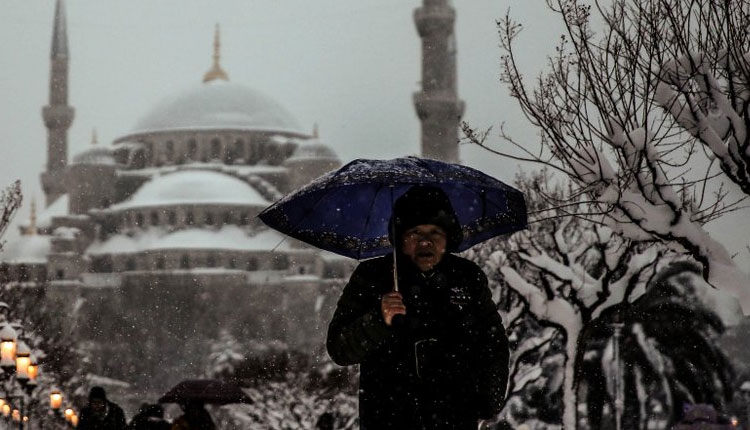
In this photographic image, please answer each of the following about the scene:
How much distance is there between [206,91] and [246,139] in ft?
22.6

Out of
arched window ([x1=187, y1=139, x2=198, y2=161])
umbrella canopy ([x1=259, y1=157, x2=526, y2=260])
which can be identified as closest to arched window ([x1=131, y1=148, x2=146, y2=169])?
arched window ([x1=187, y1=139, x2=198, y2=161])

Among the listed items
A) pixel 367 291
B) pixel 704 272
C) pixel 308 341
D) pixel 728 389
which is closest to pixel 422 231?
pixel 367 291

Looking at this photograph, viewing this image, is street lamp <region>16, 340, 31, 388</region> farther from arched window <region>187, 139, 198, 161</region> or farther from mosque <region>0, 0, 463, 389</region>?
arched window <region>187, 139, 198, 161</region>

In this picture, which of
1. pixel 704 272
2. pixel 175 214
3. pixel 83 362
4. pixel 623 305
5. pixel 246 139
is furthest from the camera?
pixel 246 139

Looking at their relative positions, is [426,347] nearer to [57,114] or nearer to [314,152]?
[314,152]

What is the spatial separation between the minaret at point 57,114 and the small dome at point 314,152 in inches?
558

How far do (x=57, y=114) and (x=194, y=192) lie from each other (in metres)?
10.3

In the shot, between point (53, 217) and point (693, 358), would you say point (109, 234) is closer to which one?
point (53, 217)

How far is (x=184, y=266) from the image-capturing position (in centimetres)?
7306

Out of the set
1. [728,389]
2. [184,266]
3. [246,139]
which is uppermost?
[246,139]

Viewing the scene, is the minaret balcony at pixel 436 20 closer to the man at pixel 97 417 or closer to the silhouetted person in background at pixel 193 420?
the man at pixel 97 417

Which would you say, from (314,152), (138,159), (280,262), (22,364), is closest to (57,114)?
(138,159)

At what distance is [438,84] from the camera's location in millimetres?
63188

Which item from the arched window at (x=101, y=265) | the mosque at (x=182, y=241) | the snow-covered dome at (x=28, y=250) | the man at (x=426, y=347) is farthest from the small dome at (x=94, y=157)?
the man at (x=426, y=347)
